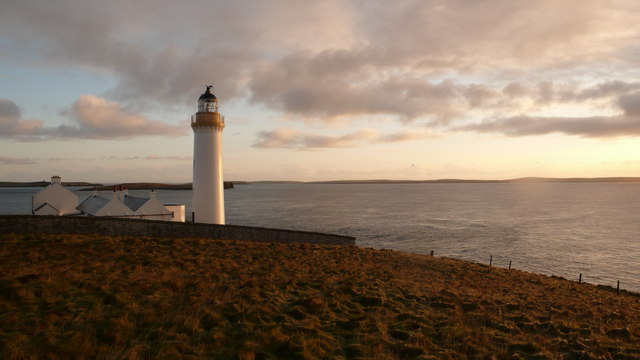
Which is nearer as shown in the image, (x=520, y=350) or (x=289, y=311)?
(x=520, y=350)

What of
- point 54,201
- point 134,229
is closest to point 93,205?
point 54,201

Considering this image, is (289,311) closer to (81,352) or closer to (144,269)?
(81,352)

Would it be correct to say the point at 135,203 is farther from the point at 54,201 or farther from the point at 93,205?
the point at 54,201

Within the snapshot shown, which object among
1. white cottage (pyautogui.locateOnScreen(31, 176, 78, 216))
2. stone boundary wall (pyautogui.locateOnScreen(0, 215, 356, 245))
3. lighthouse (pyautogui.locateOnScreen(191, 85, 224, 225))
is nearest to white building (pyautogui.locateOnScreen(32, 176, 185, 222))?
white cottage (pyautogui.locateOnScreen(31, 176, 78, 216))

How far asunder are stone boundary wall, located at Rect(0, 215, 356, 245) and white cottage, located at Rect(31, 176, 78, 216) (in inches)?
583

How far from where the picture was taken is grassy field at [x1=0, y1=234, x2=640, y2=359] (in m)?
6.99

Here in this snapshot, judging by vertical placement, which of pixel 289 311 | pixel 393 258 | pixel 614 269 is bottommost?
pixel 614 269

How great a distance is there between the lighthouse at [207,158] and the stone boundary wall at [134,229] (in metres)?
3.66

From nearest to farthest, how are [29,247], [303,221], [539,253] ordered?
[29,247]
[539,253]
[303,221]

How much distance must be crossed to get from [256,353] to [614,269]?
140 feet

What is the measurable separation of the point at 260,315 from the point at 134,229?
49.9 ft

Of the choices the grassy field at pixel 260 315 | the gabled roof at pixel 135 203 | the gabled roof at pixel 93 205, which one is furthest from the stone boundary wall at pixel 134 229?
the gabled roof at pixel 93 205

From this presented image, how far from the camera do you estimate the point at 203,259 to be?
1557cm

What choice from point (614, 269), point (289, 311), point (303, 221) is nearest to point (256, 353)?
point (289, 311)
